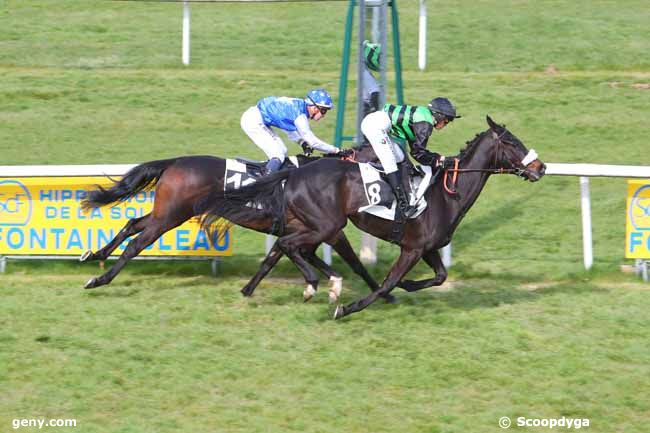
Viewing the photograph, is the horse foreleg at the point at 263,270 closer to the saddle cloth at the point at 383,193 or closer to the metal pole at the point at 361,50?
the saddle cloth at the point at 383,193

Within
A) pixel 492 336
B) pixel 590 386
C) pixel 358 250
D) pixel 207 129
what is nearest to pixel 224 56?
pixel 207 129

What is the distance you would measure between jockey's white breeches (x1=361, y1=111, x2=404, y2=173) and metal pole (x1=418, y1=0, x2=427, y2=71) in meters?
6.30

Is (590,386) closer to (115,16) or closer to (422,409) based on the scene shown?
(422,409)

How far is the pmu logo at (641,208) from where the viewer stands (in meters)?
8.31

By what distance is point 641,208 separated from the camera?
833 centimetres

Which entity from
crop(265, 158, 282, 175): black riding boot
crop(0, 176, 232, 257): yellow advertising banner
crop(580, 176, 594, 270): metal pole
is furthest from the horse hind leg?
crop(580, 176, 594, 270): metal pole

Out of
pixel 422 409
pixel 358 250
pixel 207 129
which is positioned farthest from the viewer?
pixel 207 129

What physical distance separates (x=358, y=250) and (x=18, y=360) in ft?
12.1

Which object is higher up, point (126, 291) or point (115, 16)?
point (115, 16)

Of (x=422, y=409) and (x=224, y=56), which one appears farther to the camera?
(x=224, y=56)

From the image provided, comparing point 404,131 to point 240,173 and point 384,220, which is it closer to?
point 384,220

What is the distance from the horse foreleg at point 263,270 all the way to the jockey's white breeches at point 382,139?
46.1 inches

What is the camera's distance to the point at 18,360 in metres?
6.53

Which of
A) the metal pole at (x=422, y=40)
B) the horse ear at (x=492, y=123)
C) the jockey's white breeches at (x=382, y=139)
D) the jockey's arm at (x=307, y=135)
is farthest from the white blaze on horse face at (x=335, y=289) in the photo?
the metal pole at (x=422, y=40)
